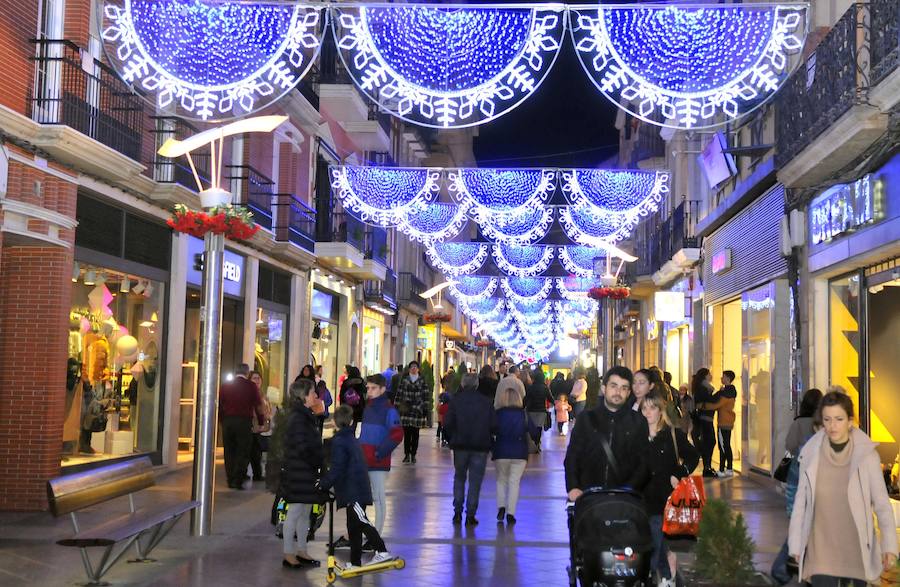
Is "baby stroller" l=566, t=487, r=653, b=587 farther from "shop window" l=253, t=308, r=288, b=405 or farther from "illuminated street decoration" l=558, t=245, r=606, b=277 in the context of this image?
"illuminated street decoration" l=558, t=245, r=606, b=277

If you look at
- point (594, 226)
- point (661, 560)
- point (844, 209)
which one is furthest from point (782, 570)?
point (594, 226)

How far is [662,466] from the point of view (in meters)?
7.77

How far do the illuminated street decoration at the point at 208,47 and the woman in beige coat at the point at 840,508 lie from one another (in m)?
6.33

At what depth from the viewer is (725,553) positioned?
8031mm

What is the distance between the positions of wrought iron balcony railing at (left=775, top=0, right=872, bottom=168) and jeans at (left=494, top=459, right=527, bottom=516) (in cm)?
523

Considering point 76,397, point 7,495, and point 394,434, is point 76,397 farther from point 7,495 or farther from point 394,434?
point 394,434

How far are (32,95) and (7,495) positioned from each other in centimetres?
477

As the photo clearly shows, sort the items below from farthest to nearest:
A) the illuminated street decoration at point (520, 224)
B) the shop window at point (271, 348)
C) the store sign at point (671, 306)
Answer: the store sign at point (671, 306) < the illuminated street decoration at point (520, 224) < the shop window at point (271, 348)

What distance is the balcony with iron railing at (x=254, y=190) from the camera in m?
21.5

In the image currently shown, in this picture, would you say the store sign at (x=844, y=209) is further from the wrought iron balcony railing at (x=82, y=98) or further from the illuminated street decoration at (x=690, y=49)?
the wrought iron balcony railing at (x=82, y=98)

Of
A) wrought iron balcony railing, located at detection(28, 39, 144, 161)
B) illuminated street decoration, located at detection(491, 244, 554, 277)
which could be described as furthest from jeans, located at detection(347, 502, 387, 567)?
illuminated street decoration, located at detection(491, 244, 554, 277)

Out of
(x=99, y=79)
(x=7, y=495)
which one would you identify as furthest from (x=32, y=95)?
(x=7, y=495)

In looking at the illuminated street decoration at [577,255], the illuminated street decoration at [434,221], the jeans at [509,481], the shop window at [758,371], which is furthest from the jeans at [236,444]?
the illuminated street decoration at [577,255]

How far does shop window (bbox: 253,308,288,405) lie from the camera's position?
23.8 meters
